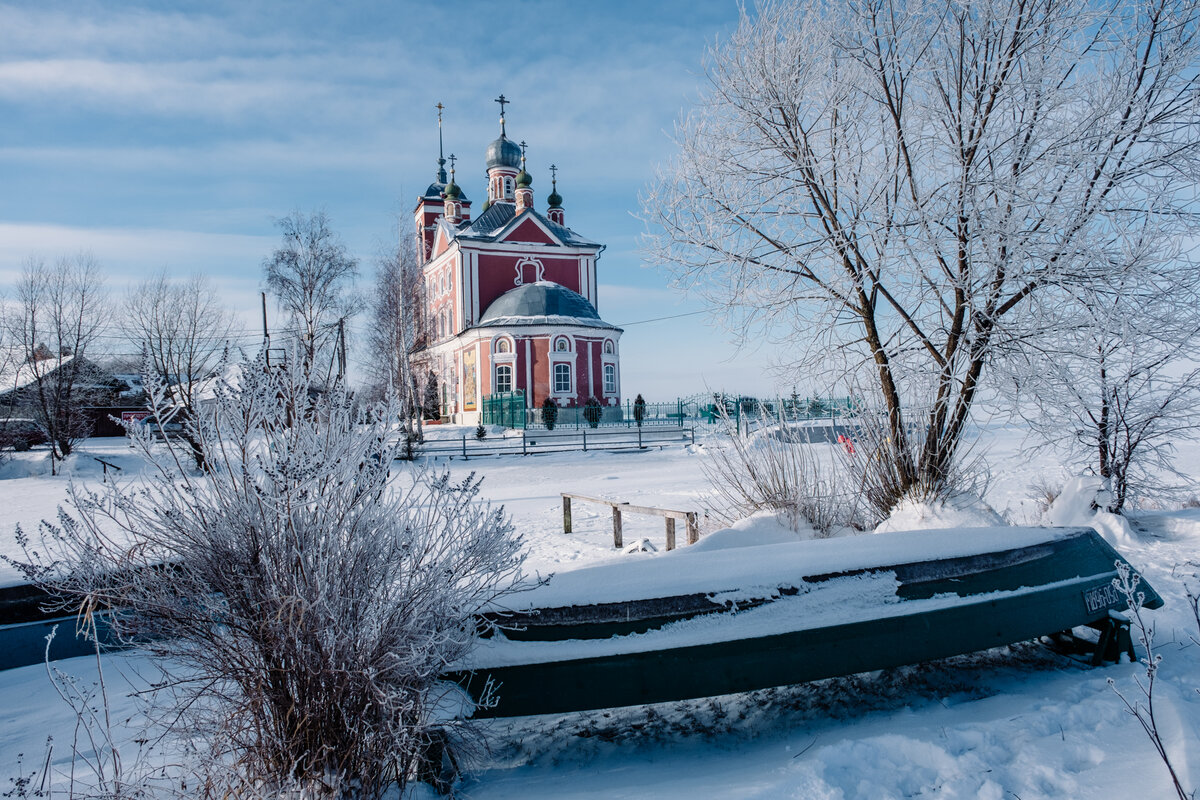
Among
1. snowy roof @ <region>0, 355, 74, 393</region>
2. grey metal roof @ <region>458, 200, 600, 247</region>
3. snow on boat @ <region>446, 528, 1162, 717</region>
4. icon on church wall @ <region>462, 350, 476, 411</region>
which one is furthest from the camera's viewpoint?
grey metal roof @ <region>458, 200, 600, 247</region>

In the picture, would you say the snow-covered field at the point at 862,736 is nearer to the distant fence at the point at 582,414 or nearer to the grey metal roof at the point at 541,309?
the distant fence at the point at 582,414

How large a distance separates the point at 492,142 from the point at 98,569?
134 feet

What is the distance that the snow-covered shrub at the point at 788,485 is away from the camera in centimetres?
665

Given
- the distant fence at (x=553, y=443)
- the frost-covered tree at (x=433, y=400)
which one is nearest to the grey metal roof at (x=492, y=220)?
the frost-covered tree at (x=433, y=400)

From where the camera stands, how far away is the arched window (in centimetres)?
3059

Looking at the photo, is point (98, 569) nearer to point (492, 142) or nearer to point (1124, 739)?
point (1124, 739)

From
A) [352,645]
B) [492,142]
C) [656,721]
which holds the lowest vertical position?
[656,721]

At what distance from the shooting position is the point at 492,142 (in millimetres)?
40188

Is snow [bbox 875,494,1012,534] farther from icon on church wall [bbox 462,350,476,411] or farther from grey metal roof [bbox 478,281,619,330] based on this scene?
icon on church wall [bbox 462,350,476,411]

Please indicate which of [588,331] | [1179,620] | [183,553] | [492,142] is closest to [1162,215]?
[1179,620]

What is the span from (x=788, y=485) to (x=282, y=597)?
5.16 metres

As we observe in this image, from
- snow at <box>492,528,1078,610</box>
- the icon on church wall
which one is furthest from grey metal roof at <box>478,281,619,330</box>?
snow at <box>492,528,1078,610</box>

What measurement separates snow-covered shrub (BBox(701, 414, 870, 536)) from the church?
65.7 feet

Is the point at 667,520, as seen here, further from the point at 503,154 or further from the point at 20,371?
the point at 503,154
